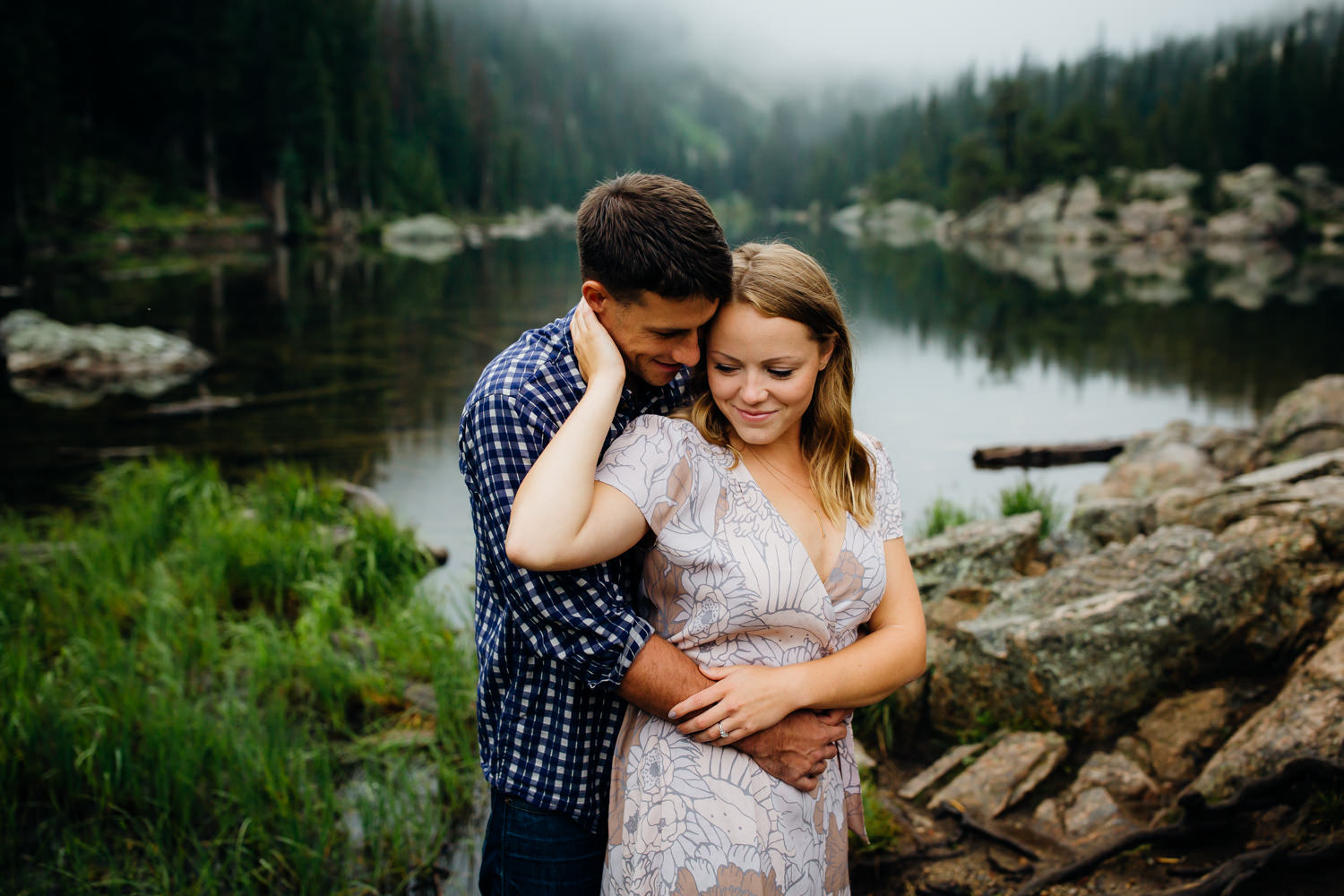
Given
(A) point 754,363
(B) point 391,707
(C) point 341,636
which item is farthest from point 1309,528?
(C) point 341,636

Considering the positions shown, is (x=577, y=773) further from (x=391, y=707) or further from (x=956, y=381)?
(x=956, y=381)

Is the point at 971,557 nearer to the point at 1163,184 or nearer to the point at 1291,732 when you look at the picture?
the point at 1291,732

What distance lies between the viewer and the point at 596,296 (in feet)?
→ 6.67

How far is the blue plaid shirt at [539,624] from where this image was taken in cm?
189

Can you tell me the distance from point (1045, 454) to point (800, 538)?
10.0 m

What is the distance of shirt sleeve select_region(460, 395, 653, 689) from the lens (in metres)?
1.87

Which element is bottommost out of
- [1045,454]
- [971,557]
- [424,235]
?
[1045,454]

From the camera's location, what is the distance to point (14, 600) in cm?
548

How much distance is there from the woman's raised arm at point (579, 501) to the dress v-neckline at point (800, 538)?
1.00ft

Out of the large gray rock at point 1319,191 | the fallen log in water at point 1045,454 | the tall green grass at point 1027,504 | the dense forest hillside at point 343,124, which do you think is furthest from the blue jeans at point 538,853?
the large gray rock at point 1319,191

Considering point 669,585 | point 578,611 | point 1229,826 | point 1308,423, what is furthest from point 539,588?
point 1308,423

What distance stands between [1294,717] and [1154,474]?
6.21 meters

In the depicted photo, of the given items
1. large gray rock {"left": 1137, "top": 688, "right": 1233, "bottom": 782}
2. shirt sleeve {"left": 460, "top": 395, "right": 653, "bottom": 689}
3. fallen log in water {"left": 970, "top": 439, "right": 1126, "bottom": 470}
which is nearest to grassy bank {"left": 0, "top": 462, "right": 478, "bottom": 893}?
shirt sleeve {"left": 460, "top": 395, "right": 653, "bottom": 689}

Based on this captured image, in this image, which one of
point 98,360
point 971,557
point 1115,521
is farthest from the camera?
point 98,360
